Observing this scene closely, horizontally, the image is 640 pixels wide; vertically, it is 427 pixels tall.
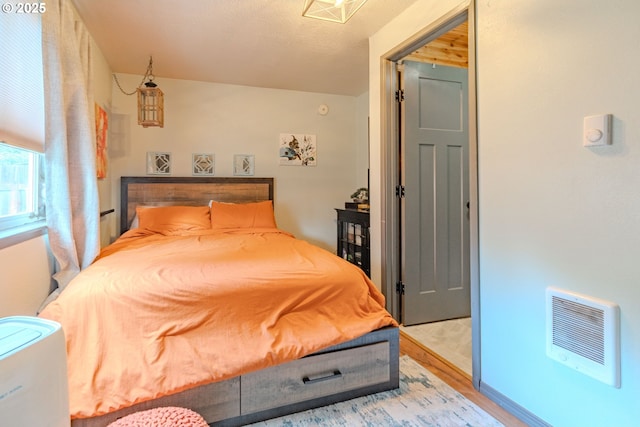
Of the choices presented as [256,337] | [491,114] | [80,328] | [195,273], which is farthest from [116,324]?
[491,114]

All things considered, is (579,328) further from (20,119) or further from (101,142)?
(101,142)

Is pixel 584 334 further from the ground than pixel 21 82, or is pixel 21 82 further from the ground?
pixel 21 82

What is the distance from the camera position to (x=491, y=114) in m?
1.69

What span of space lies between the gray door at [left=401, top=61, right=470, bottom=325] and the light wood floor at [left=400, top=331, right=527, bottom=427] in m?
0.40

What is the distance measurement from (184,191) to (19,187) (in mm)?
1762

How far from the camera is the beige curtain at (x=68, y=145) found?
183cm

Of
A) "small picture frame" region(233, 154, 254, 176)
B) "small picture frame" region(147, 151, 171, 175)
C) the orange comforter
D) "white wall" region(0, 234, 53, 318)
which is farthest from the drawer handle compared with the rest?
"small picture frame" region(147, 151, 171, 175)

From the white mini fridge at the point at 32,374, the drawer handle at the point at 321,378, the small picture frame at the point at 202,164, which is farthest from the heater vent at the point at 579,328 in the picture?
the small picture frame at the point at 202,164

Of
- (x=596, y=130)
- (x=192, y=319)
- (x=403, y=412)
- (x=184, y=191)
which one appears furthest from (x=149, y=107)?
(x=596, y=130)

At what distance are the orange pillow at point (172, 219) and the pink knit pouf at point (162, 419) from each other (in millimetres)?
2088

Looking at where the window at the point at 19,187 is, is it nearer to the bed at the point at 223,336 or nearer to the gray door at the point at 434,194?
the bed at the point at 223,336

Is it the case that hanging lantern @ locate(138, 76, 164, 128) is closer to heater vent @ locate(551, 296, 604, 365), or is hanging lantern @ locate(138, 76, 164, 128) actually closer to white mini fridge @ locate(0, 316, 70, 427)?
white mini fridge @ locate(0, 316, 70, 427)

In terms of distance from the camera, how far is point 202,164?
3727 mm

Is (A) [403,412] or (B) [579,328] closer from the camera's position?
(B) [579,328]
